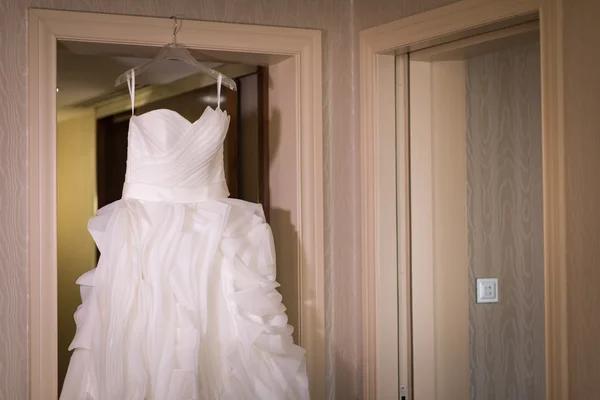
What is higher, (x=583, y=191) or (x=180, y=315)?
(x=583, y=191)

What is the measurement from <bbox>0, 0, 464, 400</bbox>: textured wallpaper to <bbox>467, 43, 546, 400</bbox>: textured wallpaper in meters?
0.33

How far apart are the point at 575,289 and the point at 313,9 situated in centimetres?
131

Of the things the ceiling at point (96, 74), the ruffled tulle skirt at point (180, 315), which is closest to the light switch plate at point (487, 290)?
the ruffled tulle skirt at point (180, 315)

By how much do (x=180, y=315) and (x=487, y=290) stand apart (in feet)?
3.19

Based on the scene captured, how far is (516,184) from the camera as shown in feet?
8.03

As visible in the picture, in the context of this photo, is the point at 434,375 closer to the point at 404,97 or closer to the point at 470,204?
the point at 470,204

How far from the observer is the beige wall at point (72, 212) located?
297 centimetres

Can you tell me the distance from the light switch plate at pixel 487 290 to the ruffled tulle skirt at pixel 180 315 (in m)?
0.61

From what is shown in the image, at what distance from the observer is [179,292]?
2293 millimetres

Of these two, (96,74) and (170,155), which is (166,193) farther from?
(96,74)

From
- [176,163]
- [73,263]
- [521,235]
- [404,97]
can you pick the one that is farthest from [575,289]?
[73,263]

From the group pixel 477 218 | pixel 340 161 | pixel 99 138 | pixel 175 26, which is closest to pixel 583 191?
pixel 477 218

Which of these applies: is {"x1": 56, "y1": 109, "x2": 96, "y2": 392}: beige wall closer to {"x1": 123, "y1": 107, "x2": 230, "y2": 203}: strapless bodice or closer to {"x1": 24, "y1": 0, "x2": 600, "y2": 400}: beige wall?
{"x1": 24, "y1": 0, "x2": 600, "y2": 400}: beige wall

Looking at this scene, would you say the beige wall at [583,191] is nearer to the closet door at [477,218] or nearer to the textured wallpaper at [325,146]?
the closet door at [477,218]
